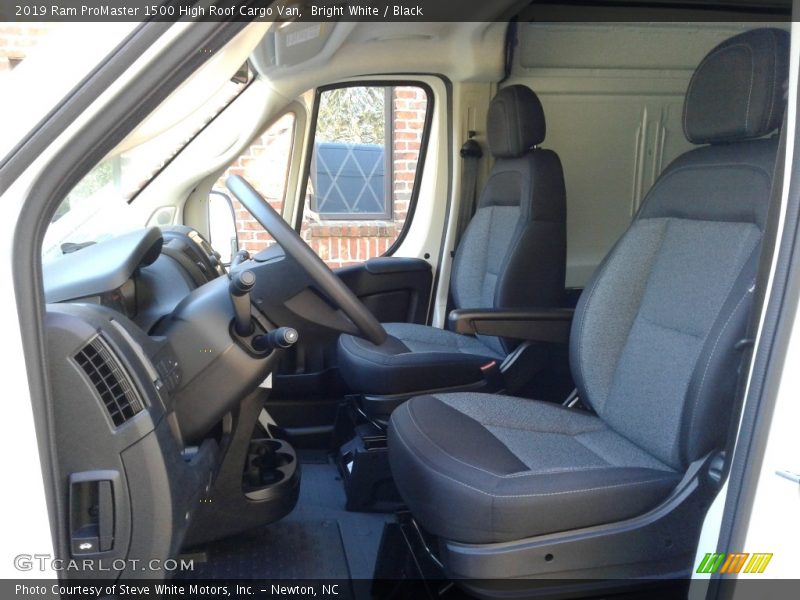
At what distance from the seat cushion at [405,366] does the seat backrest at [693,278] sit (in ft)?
1.85

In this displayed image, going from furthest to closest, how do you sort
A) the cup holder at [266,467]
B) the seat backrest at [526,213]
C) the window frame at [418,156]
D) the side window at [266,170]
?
1. the window frame at [418,156]
2. the side window at [266,170]
3. the seat backrest at [526,213]
4. the cup holder at [266,467]

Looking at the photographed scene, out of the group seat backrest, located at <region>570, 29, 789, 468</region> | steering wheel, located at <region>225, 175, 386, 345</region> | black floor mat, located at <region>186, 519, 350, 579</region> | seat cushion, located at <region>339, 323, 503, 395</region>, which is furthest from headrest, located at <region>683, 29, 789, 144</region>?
black floor mat, located at <region>186, 519, 350, 579</region>

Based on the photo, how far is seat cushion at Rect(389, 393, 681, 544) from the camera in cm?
136

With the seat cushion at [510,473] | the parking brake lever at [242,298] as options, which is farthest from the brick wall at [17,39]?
the seat cushion at [510,473]

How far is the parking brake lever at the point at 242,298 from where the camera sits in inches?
55.5

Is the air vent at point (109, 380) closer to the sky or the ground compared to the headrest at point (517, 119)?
closer to the ground

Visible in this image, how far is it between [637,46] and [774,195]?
222cm

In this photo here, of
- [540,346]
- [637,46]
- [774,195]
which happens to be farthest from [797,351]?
[637,46]

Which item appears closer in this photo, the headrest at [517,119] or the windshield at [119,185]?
the windshield at [119,185]

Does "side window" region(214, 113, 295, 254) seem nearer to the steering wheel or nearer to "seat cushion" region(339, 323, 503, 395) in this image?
"seat cushion" region(339, 323, 503, 395)

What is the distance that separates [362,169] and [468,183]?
0.64 meters

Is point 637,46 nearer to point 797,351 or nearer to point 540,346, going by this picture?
point 540,346

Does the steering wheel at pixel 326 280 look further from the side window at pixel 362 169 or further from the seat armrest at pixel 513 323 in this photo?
the side window at pixel 362 169

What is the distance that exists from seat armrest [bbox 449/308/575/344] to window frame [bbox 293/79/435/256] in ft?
3.51
